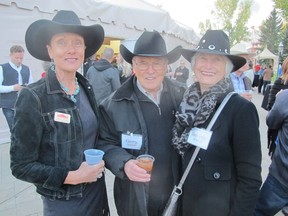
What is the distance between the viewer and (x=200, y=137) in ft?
6.09

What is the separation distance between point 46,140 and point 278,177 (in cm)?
214

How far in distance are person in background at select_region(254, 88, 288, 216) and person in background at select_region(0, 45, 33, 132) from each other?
14.3 ft

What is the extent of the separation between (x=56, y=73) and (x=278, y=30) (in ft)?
222

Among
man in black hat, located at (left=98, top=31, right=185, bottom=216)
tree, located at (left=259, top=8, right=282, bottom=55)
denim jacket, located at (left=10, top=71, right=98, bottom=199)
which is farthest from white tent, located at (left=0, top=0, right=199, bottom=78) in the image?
tree, located at (left=259, top=8, right=282, bottom=55)

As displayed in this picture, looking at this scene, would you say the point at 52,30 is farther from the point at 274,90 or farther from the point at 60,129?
the point at 274,90

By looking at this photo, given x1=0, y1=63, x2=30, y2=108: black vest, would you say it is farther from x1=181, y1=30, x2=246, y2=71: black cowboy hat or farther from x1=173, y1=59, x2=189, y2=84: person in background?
x1=173, y1=59, x2=189, y2=84: person in background

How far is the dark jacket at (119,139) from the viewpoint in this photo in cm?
204

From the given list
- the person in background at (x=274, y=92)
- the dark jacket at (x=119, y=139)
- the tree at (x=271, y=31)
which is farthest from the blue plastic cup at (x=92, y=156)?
the tree at (x=271, y=31)

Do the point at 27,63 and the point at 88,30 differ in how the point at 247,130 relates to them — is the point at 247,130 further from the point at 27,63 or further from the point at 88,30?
the point at 27,63

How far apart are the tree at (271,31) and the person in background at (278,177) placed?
63.0 metres

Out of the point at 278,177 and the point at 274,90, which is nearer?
the point at 278,177

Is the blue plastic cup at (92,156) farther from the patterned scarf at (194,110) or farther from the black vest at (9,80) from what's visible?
the black vest at (9,80)

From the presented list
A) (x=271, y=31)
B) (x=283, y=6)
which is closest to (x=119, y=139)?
(x=283, y=6)

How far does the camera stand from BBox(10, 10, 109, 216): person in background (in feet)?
5.42
